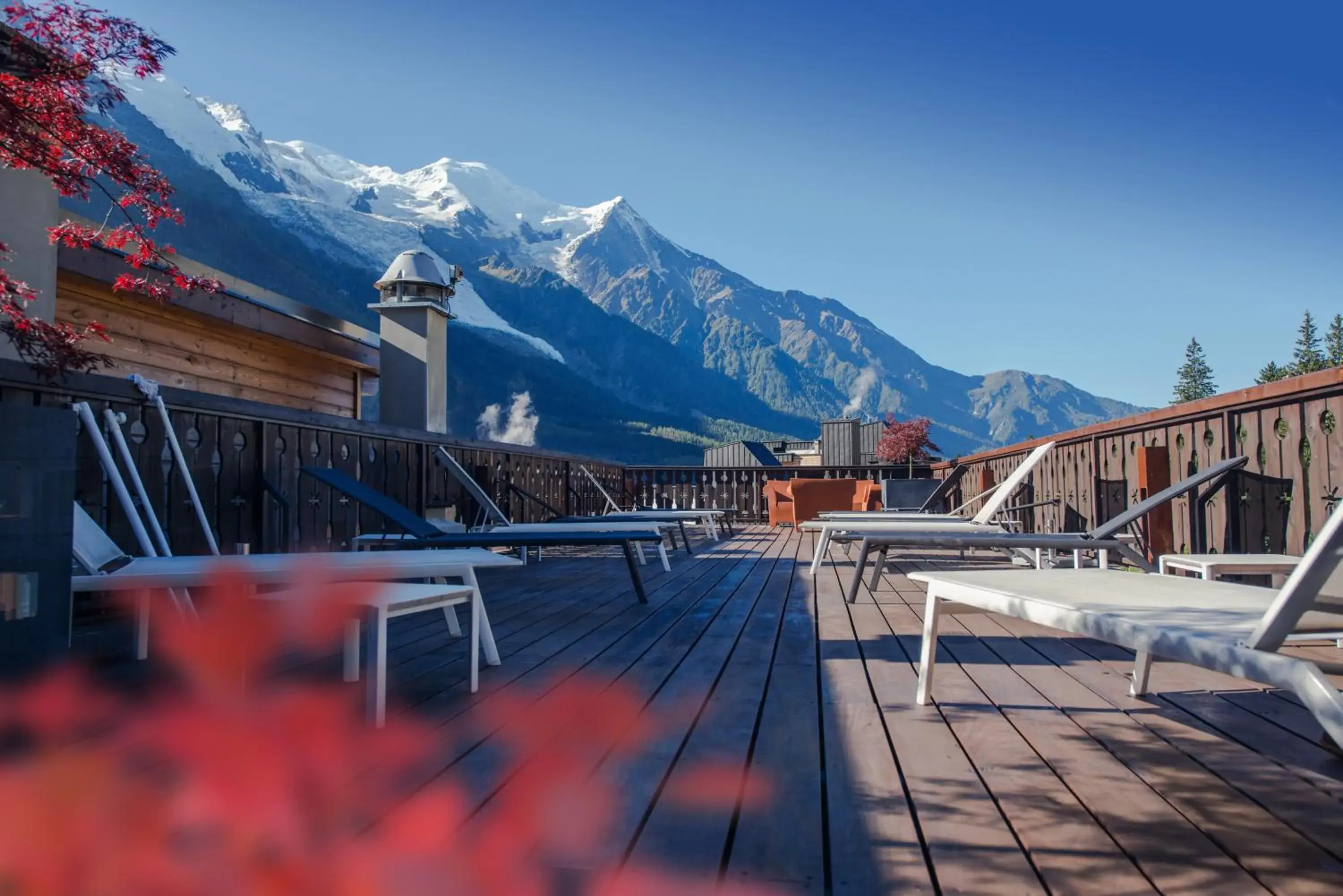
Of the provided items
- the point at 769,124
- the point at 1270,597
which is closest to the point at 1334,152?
the point at 769,124

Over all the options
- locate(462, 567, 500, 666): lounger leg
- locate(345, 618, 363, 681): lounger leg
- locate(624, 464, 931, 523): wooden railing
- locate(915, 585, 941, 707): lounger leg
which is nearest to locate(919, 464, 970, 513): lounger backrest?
locate(624, 464, 931, 523): wooden railing

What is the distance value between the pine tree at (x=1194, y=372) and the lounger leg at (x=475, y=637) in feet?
298

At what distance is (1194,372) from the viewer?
81812mm

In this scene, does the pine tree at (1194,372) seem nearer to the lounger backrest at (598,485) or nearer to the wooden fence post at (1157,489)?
the lounger backrest at (598,485)

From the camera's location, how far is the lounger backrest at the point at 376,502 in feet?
13.9

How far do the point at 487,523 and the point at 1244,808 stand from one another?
5864 mm

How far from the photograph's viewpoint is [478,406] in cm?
6725

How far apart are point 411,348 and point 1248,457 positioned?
8.50 metres

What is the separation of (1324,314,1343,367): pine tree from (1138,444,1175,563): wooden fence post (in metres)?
74.4

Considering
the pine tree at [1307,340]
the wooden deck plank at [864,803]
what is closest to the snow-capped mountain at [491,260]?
the wooden deck plank at [864,803]

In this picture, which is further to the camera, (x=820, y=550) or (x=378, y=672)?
(x=820, y=550)

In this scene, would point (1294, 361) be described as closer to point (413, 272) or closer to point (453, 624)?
point (413, 272)

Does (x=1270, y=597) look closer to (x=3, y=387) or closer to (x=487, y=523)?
(x=3, y=387)

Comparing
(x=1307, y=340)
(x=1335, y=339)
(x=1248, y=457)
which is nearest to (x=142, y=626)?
(x=1248, y=457)
